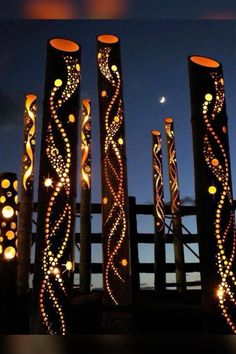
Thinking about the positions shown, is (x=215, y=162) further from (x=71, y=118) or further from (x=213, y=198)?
(x=71, y=118)

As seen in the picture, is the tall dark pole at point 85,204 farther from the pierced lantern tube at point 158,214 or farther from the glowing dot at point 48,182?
the glowing dot at point 48,182

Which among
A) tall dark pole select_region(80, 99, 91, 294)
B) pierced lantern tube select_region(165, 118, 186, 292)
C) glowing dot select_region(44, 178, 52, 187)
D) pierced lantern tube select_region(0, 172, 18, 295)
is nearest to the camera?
glowing dot select_region(44, 178, 52, 187)

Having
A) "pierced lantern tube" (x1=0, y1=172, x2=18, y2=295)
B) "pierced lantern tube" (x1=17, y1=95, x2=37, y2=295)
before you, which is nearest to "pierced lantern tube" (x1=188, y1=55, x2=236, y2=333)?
"pierced lantern tube" (x1=0, y1=172, x2=18, y2=295)

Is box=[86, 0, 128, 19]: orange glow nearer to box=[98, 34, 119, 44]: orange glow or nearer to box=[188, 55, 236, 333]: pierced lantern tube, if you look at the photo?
box=[188, 55, 236, 333]: pierced lantern tube

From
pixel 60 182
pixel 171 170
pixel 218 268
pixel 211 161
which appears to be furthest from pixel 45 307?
pixel 171 170

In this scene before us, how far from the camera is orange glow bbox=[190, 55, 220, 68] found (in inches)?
149

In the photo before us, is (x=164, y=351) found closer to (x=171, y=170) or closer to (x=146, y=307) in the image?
(x=146, y=307)

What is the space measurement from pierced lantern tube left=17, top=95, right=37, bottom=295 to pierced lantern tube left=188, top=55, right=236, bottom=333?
4170mm

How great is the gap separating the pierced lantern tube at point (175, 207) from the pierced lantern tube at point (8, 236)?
4348 millimetres

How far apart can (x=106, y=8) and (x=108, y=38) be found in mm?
3635

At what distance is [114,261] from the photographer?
4.57 metres

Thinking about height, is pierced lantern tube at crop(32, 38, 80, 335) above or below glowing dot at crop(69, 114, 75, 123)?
below

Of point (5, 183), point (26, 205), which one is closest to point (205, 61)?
point (5, 183)

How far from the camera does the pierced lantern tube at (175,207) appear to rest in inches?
335
